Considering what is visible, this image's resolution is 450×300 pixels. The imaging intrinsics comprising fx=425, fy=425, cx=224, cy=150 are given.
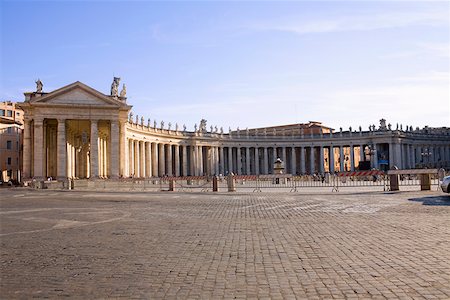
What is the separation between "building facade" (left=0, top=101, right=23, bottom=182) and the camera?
83.1 meters

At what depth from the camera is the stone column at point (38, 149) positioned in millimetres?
56781

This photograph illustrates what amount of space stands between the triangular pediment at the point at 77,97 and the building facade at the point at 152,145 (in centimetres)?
13

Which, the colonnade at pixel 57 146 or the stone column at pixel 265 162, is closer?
the colonnade at pixel 57 146

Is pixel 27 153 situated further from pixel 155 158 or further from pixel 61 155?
pixel 155 158

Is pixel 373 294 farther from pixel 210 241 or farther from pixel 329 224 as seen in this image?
pixel 329 224

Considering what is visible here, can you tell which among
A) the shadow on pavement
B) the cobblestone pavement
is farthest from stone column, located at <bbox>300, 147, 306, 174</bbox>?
the cobblestone pavement

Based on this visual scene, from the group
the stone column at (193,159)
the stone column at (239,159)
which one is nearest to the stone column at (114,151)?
the stone column at (193,159)

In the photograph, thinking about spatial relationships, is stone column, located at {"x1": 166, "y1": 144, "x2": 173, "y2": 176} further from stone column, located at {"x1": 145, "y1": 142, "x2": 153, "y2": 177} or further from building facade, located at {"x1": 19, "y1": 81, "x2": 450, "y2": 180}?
stone column, located at {"x1": 145, "y1": 142, "x2": 153, "y2": 177}

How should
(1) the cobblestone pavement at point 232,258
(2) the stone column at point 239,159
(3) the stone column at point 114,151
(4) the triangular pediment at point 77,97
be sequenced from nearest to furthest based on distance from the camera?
(1) the cobblestone pavement at point 232,258, (4) the triangular pediment at point 77,97, (3) the stone column at point 114,151, (2) the stone column at point 239,159

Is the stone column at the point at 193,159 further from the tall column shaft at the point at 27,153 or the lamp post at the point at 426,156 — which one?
the lamp post at the point at 426,156

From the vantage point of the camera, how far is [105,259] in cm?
934

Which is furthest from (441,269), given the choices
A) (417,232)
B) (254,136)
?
(254,136)

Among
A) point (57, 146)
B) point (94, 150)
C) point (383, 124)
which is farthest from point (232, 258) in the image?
point (383, 124)

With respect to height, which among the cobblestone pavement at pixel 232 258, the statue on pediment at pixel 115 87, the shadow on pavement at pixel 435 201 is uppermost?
the statue on pediment at pixel 115 87
